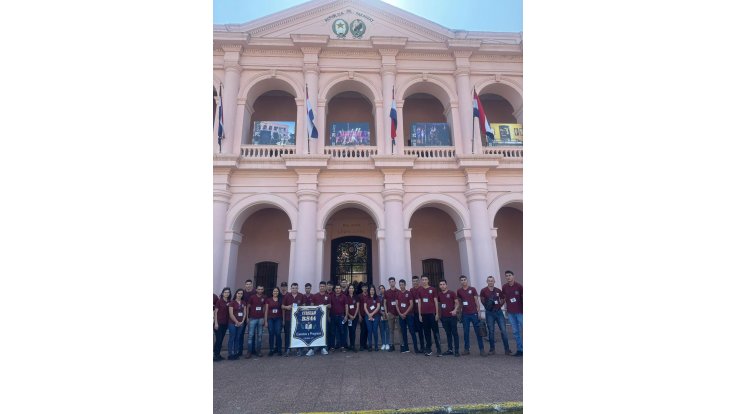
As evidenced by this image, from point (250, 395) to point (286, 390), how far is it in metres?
0.53

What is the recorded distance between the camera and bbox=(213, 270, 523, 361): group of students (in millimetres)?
8422

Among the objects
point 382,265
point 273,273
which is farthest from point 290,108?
point 382,265

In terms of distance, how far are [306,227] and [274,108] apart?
21.1ft

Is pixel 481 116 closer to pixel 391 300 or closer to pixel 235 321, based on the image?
pixel 391 300

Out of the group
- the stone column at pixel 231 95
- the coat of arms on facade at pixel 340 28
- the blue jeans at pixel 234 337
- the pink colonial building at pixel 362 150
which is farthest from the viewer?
the coat of arms on facade at pixel 340 28

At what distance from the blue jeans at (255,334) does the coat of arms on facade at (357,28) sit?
38.3 ft

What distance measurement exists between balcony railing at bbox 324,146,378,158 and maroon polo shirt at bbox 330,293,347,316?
19.3 feet

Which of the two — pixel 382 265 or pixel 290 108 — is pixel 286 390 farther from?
pixel 290 108

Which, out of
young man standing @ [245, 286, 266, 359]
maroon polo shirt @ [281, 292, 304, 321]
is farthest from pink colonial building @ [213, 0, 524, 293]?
young man standing @ [245, 286, 266, 359]

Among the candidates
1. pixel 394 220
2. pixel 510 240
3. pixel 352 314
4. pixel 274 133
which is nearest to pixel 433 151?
pixel 394 220

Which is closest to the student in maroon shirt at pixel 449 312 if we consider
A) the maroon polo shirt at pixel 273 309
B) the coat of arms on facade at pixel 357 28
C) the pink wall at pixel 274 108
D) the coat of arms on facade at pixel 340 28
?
the maroon polo shirt at pixel 273 309

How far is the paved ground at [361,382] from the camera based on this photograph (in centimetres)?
484

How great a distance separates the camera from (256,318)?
9.05 metres

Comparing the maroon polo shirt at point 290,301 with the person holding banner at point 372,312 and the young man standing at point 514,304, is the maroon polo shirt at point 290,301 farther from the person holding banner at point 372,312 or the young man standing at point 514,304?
the young man standing at point 514,304
